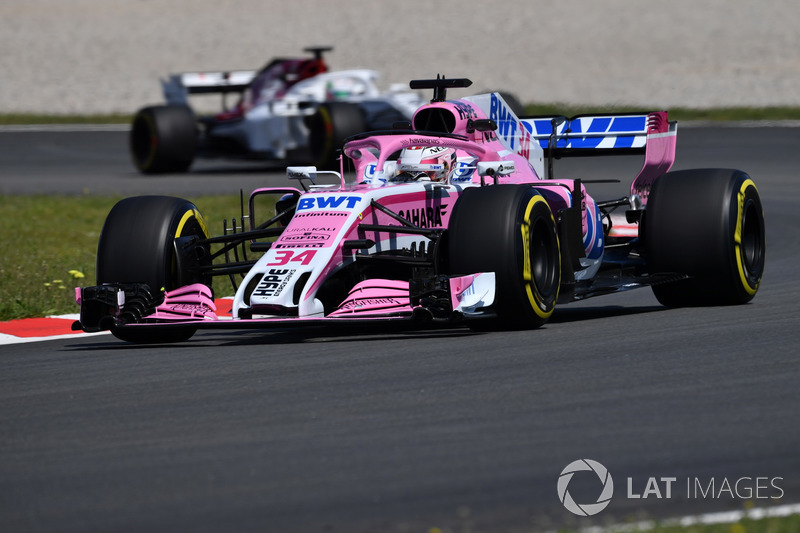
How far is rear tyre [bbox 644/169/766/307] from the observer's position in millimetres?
9688

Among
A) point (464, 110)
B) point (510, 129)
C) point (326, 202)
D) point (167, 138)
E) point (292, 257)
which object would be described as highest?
point (464, 110)

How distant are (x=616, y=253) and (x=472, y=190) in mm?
2232

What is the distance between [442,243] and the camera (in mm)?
8641

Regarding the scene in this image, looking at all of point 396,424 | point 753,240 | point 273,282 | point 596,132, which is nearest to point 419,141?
point 273,282

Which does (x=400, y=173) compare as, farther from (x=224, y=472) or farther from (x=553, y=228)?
(x=224, y=472)

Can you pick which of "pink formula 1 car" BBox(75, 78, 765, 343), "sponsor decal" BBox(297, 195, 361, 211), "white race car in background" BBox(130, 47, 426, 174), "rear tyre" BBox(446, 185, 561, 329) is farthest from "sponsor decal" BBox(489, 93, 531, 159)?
"white race car in background" BBox(130, 47, 426, 174)

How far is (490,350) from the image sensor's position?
783 cm

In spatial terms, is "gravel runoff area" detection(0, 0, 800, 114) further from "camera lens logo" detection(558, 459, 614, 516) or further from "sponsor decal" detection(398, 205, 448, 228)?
"camera lens logo" detection(558, 459, 614, 516)

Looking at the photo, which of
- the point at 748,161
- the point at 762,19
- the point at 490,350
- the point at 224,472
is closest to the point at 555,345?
the point at 490,350

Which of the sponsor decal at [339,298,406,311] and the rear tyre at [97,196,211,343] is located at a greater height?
the rear tyre at [97,196,211,343]

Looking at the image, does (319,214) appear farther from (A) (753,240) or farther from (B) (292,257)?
(A) (753,240)

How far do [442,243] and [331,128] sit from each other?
1248 cm

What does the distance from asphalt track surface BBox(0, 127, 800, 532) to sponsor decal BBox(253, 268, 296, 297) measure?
360 millimetres

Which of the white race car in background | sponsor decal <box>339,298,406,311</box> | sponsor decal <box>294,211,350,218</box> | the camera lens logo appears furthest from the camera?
the white race car in background
